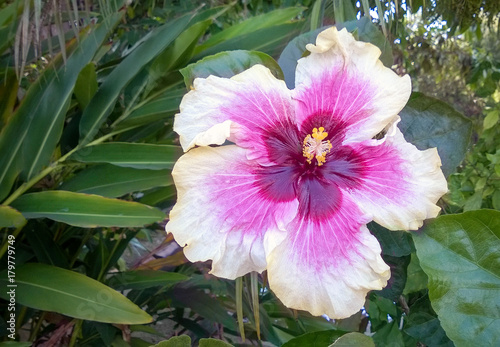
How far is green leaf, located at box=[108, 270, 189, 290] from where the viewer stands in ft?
3.46

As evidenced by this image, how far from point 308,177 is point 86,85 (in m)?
0.85

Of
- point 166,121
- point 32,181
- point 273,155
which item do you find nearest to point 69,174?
point 32,181

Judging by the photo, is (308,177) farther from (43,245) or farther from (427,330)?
(43,245)

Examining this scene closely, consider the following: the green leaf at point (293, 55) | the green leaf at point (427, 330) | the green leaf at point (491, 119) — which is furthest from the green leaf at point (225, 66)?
the green leaf at point (491, 119)

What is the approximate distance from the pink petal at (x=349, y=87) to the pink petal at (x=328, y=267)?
7cm

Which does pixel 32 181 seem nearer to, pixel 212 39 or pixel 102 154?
pixel 102 154

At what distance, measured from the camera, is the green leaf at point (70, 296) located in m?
0.85

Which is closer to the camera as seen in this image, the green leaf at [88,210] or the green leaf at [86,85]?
the green leaf at [88,210]

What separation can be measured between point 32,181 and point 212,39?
1.76 ft

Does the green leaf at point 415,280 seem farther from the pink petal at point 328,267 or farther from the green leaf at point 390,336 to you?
the pink petal at point 328,267

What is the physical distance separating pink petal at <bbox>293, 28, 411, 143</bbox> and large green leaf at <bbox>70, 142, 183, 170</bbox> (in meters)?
0.62

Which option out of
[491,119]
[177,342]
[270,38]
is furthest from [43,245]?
[491,119]

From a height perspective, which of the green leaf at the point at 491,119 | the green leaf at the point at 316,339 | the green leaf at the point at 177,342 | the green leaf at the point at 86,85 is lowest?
the green leaf at the point at 491,119

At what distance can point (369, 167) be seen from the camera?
1.08 ft
